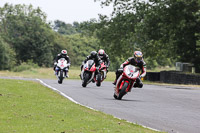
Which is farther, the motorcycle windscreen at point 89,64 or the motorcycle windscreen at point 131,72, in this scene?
the motorcycle windscreen at point 89,64

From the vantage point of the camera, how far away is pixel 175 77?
35438mm

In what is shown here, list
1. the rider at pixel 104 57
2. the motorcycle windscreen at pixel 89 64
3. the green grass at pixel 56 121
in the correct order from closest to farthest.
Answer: the green grass at pixel 56 121 → the motorcycle windscreen at pixel 89 64 → the rider at pixel 104 57

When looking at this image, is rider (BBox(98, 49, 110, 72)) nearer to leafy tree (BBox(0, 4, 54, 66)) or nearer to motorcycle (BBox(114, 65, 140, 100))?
motorcycle (BBox(114, 65, 140, 100))

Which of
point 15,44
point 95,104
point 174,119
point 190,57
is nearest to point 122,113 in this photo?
point 174,119

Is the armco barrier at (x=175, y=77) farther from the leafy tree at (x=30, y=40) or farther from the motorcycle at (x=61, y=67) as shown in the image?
the leafy tree at (x=30, y=40)

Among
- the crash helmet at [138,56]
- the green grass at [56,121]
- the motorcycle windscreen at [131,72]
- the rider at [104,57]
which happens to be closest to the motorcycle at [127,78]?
the motorcycle windscreen at [131,72]

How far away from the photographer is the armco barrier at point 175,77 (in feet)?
106

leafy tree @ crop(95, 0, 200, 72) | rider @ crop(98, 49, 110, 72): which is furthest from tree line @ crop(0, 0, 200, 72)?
Answer: rider @ crop(98, 49, 110, 72)

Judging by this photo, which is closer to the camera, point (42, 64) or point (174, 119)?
point (174, 119)

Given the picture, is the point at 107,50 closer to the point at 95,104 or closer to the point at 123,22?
the point at 123,22

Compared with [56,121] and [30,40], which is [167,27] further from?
[30,40]

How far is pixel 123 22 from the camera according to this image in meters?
41.8

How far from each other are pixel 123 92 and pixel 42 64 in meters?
84.8

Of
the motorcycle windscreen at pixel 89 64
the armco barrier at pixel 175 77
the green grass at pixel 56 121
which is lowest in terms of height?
the green grass at pixel 56 121
